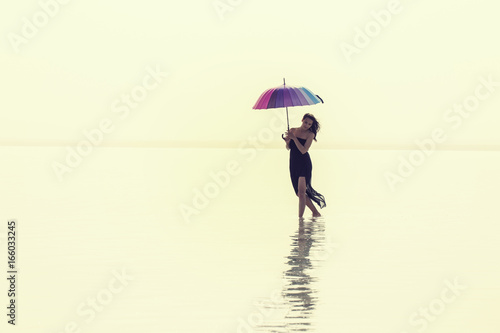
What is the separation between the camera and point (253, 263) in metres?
11.2

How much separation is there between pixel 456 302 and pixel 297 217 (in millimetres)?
8066

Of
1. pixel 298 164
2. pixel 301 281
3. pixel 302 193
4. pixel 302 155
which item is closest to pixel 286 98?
pixel 302 155

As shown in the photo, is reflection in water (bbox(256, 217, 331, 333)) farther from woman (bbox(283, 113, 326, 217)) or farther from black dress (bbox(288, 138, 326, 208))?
black dress (bbox(288, 138, 326, 208))

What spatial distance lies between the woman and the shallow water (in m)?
0.46

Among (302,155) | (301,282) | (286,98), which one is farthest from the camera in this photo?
(302,155)

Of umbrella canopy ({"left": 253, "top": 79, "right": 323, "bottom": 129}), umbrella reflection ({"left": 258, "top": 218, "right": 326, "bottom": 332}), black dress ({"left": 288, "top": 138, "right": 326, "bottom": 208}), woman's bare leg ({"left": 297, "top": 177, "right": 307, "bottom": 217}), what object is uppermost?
umbrella canopy ({"left": 253, "top": 79, "right": 323, "bottom": 129})

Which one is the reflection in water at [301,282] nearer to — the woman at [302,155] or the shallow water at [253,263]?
the shallow water at [253,263]

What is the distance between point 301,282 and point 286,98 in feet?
20.8

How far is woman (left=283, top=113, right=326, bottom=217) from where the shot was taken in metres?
16.4

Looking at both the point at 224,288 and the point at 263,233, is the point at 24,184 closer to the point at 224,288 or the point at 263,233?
the point at 263,233

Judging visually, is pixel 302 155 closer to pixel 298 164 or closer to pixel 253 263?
pixel 298 164

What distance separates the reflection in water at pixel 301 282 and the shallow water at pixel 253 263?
19 mm

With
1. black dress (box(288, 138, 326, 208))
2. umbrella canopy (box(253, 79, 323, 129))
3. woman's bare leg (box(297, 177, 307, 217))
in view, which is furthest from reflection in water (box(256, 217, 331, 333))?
umbrella canopy (box(253, 79, 323, 129))

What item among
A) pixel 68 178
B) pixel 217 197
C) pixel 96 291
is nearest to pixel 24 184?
pixel 68 178
